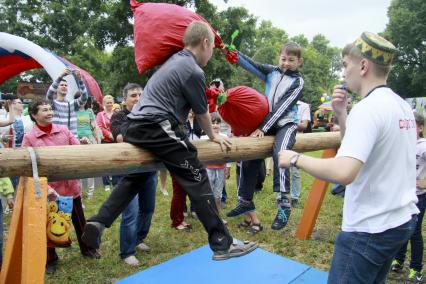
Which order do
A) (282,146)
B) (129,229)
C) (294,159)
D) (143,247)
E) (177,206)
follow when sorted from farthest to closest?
(177,206)
(143,247)
(129,229)
(282,146)
(294,159)

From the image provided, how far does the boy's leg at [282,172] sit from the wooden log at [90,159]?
502 millimetres

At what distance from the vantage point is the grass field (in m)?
4.22

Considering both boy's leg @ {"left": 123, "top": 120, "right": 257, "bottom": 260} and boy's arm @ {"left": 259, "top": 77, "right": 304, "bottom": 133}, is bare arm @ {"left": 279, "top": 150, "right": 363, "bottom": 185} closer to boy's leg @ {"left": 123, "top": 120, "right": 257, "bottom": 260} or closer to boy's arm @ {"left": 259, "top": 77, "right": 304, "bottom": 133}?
boy's leg @ {"left": 123, "top": 120, "right": 257, "bottom": 260}

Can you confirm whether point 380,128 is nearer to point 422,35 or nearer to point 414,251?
point 414,251

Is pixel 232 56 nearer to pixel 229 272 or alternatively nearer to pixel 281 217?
pixel 281 217

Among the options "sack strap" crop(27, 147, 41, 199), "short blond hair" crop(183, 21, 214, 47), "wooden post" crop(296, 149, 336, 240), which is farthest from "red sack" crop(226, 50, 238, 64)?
"wooden post" crop(296, 149, 336, 240)

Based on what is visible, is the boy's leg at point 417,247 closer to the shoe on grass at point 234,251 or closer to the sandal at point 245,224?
the shoe on grass at point 234,251

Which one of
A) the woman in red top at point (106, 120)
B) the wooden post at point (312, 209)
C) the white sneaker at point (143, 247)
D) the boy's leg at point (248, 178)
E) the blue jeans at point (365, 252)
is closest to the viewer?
the blue jeans at point (365, 252)

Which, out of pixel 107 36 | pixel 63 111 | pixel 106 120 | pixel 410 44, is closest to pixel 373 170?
pixel 63 111

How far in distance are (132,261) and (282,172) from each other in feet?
6.78

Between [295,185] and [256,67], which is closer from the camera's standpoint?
[256,67]

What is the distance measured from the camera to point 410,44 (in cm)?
3325

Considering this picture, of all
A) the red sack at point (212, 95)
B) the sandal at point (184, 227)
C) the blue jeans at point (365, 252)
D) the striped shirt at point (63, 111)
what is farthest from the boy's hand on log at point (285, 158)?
the striped shirt at point (63, 111)

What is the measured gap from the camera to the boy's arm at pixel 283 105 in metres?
3.81
